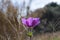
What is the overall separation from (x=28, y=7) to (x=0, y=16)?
122 cm

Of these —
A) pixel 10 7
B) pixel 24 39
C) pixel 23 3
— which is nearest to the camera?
pixel 24 39

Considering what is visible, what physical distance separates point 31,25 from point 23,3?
1.00 meters

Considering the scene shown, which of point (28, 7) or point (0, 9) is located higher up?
point (28, 7)

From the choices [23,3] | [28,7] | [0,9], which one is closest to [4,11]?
[0,9]

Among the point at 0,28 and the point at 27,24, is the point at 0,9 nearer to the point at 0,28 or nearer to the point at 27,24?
the point at 0,28

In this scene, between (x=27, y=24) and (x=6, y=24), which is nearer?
(x=27, y=24)

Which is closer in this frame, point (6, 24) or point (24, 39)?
point (24, 39)

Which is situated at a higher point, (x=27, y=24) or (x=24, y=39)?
(x=27, y=24)

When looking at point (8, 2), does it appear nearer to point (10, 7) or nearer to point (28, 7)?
point (10, 7)

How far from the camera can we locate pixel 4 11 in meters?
2.85

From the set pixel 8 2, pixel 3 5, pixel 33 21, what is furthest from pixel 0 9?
pixel 33 21

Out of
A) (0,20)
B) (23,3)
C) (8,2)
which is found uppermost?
(23,3)

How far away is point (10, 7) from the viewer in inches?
131

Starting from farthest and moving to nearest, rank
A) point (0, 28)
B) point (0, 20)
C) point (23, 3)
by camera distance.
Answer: point (0, 20) < point (0, 28) < point (23, 3)
